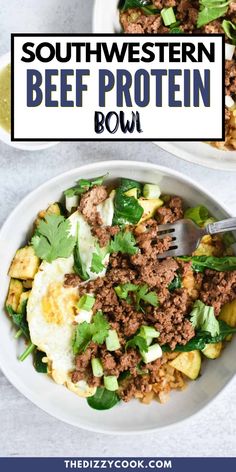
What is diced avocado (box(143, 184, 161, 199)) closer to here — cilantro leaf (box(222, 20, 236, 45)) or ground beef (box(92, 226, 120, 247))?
ground beef (box(92, 226, 120, 247))

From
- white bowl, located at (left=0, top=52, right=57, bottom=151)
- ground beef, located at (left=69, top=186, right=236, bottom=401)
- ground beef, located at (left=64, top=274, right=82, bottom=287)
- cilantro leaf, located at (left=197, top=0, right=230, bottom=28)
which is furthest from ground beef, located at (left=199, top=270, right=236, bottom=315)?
cilantro leaf, located at (left=197, top=0, right=230, bottom=28)

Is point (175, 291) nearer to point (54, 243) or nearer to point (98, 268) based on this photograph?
point (98, 268)

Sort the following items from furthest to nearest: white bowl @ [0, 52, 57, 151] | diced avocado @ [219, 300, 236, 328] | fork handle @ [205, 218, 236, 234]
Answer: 1. white bowl @ [0, 52, 57, 151]
2. diced avocado @ [219, 300, 236, 328]
3. fork handle @ [205, 218, 236, 234]

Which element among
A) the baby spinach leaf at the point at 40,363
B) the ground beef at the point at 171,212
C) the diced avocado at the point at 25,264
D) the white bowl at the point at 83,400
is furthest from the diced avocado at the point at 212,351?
the diced avocado at the point at 25,264

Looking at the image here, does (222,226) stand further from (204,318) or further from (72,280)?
(72,280)

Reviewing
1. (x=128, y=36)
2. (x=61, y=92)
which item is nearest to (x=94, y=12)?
(x=128, y=36)

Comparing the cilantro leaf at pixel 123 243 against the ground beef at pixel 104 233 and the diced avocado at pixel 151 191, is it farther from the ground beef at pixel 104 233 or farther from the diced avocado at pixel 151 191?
the diced avocado at pixel 151 191

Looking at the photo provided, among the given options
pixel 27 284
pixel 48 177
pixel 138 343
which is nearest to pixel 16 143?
pixel 48 177
